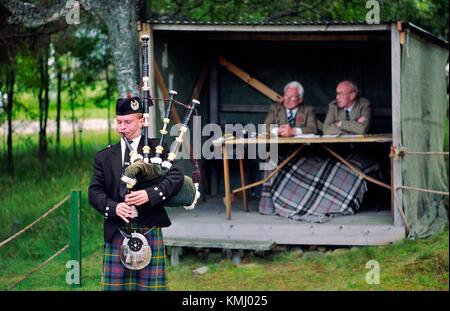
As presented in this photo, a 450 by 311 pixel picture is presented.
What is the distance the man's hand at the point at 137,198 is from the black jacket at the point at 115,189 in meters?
0.05

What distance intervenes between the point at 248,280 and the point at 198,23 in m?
2.64

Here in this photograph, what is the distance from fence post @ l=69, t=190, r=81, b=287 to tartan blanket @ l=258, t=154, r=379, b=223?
8.82 feet

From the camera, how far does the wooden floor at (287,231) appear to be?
10.6m

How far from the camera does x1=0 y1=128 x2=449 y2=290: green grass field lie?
9617 millimetres

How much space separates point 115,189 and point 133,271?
1.86ft

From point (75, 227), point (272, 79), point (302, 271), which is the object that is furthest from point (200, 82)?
point (75, 227)

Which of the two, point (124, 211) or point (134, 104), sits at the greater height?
point (134, 104)

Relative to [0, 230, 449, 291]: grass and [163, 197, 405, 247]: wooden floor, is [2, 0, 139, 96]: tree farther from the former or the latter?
[0, 230, 449, 291]: grass

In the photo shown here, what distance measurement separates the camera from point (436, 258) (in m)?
9.92

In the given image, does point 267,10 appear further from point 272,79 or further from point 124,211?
point 124,211

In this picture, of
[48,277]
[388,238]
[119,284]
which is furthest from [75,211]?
[388,238]

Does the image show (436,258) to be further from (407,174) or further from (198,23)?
(198,23)

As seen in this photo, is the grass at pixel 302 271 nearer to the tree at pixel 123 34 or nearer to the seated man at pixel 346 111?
the seated man at pixel 346 111

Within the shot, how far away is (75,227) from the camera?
9500 mm
